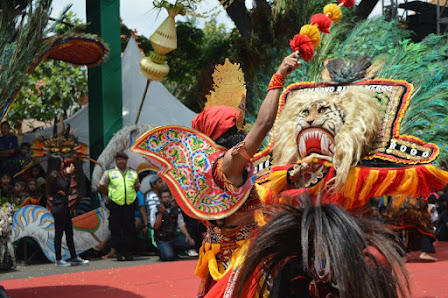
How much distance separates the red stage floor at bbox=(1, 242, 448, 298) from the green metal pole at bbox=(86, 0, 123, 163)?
3.09 m

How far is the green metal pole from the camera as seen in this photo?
33.1 feet

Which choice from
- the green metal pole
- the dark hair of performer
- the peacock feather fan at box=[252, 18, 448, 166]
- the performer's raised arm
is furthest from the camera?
the green metal pole

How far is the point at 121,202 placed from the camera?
28.1 ft

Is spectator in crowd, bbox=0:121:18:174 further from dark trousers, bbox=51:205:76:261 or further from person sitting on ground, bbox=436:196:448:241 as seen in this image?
person sitting on ground, bbox=436:196:448:241

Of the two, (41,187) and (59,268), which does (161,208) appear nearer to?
(59,268)

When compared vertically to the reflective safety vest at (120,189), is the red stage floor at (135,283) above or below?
below

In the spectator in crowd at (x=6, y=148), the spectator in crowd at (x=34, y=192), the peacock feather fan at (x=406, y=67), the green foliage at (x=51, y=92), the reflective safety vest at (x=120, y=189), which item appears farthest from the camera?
the green foliage at (x=51, y=92)

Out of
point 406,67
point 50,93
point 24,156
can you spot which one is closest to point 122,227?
point 24,156

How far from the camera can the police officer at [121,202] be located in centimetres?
858

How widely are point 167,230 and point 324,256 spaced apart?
7238 millimetres

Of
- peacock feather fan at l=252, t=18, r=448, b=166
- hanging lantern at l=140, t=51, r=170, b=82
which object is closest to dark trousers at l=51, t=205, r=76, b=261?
hanging lantern at l=140, t=51, r=170, b=82

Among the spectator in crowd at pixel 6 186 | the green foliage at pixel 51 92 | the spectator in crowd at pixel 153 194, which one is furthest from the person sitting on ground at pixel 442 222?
the green foliage at pixel 51 92

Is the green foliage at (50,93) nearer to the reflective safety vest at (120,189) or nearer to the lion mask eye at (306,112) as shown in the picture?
the reflective safety vest at (120,189)

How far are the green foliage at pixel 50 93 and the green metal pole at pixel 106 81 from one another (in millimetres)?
3826
